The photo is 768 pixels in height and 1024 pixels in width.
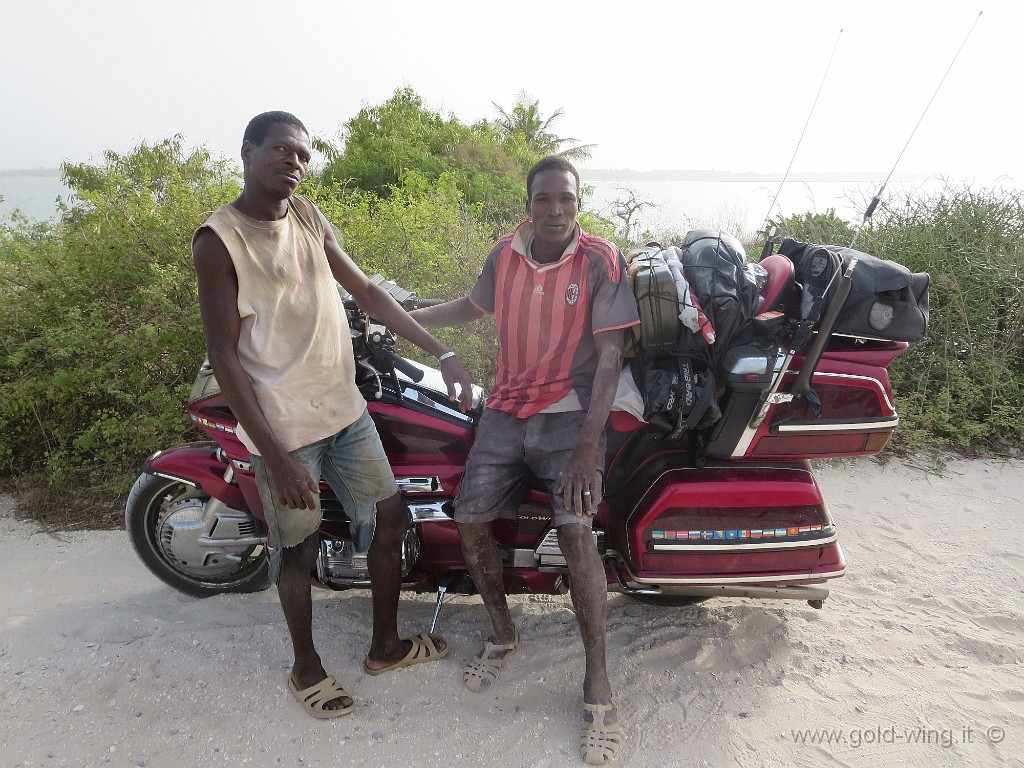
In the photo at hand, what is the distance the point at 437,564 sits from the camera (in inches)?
98.7

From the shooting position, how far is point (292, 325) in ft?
6.28

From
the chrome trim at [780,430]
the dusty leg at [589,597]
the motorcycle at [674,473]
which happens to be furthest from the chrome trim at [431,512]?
the chrome trim at [780,430]

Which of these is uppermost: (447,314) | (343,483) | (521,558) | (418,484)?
(447,314)

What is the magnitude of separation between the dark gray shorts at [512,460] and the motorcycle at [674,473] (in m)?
0.13

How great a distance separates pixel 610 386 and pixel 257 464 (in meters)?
1.16

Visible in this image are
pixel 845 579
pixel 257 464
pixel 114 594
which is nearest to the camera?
pixel 257 464

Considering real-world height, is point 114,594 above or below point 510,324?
below

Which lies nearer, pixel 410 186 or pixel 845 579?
pixel 845 579

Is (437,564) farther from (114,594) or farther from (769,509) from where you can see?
(114,594)

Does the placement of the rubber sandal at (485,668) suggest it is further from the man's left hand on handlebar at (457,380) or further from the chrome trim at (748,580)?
the man's left hand on handlebar at (457,380)

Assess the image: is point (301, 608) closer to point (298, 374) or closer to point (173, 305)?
point (298, 374)

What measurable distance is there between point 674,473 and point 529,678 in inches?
36.4

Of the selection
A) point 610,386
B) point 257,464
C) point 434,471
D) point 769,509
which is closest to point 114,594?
point 257,464

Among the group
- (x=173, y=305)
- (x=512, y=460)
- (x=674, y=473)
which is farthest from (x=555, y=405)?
(x=173, y=305)
